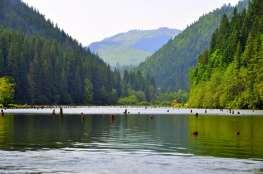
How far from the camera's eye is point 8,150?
53.9m

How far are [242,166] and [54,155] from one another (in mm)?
15465

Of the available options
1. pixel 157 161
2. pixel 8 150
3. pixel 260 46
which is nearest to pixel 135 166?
pixel 157 161

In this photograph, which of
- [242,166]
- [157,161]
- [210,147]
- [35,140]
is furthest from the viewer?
[35,140]

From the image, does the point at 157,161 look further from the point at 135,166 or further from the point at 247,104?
the point at 247,104

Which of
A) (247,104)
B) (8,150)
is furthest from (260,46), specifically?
(8,150)

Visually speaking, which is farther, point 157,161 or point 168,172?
point 157,161

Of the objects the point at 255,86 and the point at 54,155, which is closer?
the point at 54,155

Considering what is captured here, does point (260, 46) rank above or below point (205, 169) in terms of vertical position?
above

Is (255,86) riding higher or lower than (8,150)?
higher

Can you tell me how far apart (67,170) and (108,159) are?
7189mm

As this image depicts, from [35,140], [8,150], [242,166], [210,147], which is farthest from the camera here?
[35,140]

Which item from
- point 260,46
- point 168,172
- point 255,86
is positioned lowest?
point 168,172

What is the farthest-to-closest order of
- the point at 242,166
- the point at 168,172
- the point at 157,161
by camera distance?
→ the point at 157,161
the point at 242,166
the point at 168,172

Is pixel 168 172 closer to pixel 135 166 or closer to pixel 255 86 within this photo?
pixel 135 166
